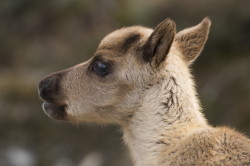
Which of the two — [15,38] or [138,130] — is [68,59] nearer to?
[15,38]

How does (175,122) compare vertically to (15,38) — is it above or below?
above

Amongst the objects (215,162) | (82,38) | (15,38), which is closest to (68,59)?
(82,38)

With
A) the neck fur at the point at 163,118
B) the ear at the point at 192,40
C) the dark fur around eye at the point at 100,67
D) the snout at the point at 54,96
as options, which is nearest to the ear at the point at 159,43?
the neck fur at the point at 163,118

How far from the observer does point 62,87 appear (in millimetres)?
8227

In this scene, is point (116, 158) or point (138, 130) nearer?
point (138, 130)

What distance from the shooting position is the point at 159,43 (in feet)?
25.4

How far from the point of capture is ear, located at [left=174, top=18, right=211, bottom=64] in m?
8.44

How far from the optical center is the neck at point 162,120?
766cm

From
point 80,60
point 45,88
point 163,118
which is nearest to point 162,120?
point 163,118

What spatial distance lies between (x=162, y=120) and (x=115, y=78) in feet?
2.23

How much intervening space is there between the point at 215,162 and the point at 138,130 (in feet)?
3.44

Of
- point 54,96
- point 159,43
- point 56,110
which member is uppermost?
point 159,43

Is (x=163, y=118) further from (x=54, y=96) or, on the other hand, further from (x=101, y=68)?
(x=54, y=96)

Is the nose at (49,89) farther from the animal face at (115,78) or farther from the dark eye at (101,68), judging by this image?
the dark eye at (101,68)
